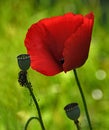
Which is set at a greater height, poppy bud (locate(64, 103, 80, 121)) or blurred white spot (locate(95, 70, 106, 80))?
blurred white spot (locate(95, 70, 106, 80))

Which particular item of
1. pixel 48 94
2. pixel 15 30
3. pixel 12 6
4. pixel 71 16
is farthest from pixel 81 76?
pixel 71 16

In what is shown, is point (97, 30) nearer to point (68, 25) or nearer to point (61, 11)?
point (61, 11)

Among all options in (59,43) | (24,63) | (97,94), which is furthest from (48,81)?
(24,63)

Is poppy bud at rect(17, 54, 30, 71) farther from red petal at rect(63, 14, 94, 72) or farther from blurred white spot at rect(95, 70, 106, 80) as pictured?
blurred white spot at rect(95, 70, 106, 80)

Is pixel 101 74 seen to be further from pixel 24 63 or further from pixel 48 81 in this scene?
pixel 24 63

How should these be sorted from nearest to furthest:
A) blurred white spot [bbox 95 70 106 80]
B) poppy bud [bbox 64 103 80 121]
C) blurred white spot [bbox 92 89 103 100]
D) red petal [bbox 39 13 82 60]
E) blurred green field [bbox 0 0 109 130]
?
poppy bud [bbox 64 103 80 121], red petal [bbox 39 13 82 60], blurred green field [bbox 0 0 109 130], blurred white spot [bbox 92 89 103 100], blurred white spot [bbox 95 70 106 80]

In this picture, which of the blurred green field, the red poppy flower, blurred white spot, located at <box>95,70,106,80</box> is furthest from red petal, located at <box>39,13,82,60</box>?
blurred white spot, located at <box>95,70,106,80</box>

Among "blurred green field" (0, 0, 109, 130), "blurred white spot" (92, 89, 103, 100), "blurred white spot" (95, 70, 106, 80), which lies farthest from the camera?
"blurred white spot" (95, 70, 106, 80)
